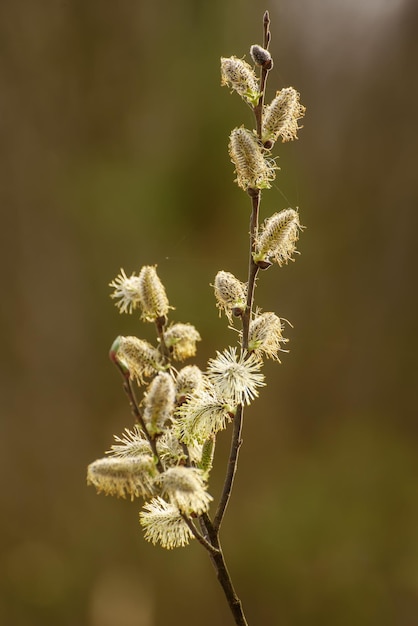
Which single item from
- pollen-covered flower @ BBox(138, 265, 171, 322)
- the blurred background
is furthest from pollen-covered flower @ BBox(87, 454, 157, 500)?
the blurred background

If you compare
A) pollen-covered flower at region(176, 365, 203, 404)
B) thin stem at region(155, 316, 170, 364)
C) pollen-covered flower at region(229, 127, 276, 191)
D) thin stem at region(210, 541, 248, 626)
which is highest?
pollen-covered flower at region(229, 127, 276, 191)

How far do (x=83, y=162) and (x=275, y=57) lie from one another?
1.24 feet

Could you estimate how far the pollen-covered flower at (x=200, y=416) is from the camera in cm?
43

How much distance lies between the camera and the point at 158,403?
39 cm

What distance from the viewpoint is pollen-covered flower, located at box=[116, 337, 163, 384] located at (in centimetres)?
Result: 43

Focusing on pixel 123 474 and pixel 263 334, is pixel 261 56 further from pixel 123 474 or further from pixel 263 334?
pixel 123 474

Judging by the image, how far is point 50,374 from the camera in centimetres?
100

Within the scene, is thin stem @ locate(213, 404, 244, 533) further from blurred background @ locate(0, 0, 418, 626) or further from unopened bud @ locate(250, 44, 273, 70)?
blurred background @ locate(0, 0, 418, 626)

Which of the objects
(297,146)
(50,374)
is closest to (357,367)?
(297,146)

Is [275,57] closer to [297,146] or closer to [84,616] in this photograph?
[297,146]

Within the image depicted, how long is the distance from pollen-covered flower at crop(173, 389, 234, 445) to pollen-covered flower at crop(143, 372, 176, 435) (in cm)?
4

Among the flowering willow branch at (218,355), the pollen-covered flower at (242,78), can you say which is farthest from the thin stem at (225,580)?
the pollen-covered flower at (242,78)

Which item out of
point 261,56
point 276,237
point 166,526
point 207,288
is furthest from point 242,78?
point 207,288

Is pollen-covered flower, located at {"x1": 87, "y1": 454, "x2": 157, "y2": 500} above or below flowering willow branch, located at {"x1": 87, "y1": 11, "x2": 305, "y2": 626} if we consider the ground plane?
below
